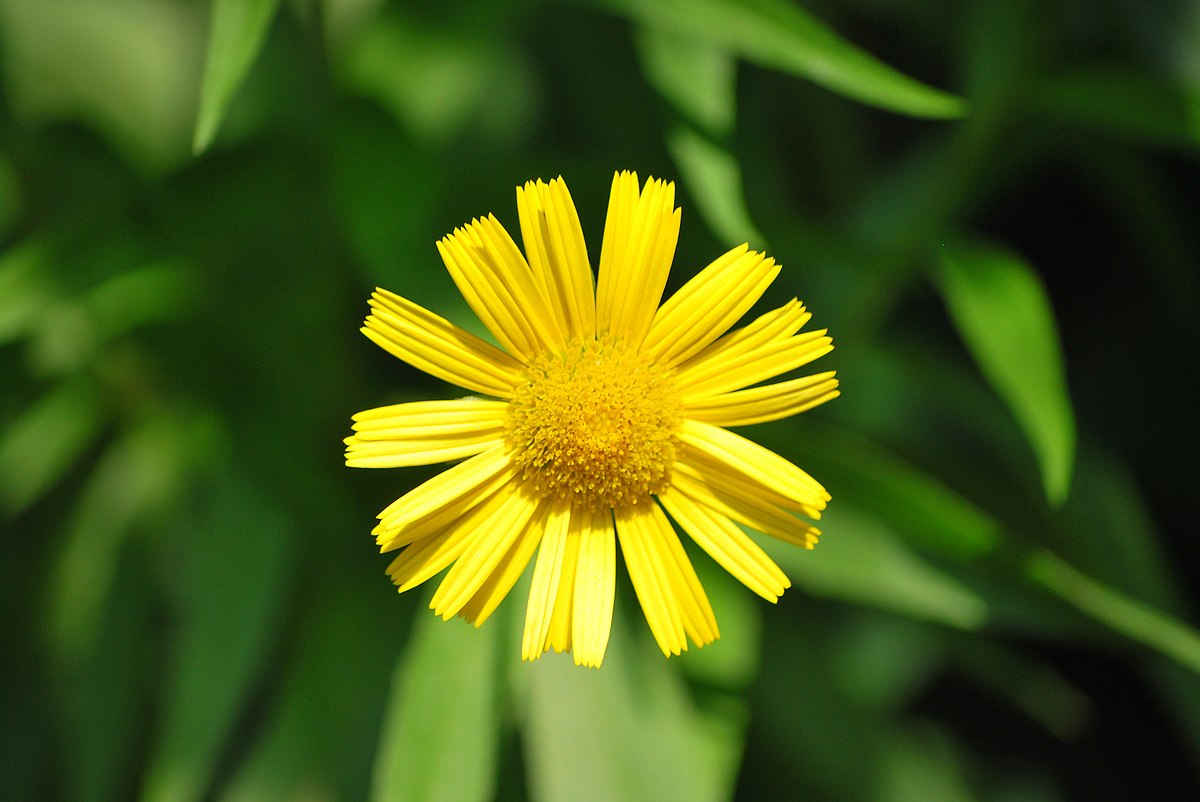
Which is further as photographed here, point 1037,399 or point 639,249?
point 1037,399

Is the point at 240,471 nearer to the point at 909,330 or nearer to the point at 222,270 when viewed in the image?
the point at 222,270

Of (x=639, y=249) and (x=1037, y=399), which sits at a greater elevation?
(x=639, y=249)

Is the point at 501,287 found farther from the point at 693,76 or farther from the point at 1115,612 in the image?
the point at 1115,612

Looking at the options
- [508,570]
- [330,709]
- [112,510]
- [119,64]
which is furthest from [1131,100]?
[119,64]

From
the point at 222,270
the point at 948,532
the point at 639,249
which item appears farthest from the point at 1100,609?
the point at 222,270

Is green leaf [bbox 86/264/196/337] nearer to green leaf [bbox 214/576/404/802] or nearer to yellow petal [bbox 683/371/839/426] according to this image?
green leaf [bbox 214/576/404/802]

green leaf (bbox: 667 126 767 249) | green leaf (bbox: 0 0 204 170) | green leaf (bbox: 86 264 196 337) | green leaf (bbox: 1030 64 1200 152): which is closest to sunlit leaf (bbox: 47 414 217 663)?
green leaf (bbox: 86 264 196 337)

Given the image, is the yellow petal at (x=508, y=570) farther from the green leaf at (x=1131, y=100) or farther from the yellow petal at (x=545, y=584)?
the green leaf at (x=1131, y=100)
